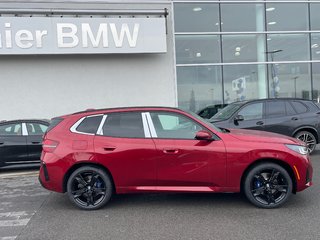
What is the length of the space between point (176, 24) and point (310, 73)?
6.42 meters

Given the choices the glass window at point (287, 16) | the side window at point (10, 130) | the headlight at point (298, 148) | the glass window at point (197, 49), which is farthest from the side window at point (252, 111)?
the glass window at point (287, 16)

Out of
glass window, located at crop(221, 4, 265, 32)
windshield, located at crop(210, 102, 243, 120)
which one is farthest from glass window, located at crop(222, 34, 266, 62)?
windshield, located at crop(210, 102, 243, 120)

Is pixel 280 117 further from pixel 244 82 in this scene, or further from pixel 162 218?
pixel 244 82

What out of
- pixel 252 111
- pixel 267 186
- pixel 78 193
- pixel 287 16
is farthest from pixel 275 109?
pixel 287 16

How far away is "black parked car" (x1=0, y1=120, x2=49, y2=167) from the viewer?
31.3 ft

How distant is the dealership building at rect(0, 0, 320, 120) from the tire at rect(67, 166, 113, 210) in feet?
31.8

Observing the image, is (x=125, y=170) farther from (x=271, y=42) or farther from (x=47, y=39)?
(x=271, y=42)

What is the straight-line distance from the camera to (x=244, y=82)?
16750mm

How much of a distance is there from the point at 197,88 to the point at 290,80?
4254mm

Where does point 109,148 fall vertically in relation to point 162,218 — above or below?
above

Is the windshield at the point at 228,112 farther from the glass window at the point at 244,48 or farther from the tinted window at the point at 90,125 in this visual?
the glass window at the point at 244,48

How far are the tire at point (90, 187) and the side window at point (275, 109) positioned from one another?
596 centimetres

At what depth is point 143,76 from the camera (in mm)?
15797

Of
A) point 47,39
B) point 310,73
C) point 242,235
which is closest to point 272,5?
point 310,73
